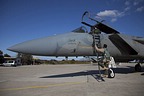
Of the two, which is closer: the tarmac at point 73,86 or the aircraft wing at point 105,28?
the tarmac at point 73,86

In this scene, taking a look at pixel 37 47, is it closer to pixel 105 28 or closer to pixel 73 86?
pixel 73 86

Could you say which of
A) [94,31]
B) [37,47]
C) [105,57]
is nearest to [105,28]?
[94,31]

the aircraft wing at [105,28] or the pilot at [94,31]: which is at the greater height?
the aircraft wing at [105,28]

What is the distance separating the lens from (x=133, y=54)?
935 cm

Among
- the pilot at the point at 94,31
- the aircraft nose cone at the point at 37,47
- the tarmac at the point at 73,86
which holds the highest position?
the pilot at the point at 94,31

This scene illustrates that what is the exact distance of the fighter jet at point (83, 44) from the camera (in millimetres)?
6559

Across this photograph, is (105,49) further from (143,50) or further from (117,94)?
(117,94)

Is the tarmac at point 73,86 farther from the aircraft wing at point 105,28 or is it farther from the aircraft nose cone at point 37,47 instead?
the aircraft wing at point 105,28

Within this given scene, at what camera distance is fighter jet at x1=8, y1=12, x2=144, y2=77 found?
6559mm

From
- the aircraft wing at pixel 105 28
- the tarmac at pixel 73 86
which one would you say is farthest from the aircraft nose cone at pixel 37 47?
the aircraft wing at pixel 105 28

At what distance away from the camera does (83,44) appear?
25.2ft

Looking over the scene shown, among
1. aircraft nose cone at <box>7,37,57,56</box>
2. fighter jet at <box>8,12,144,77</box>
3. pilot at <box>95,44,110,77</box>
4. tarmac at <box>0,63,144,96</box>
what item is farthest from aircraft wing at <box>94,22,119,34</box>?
aircraft nose cone at <box>7,37,57,56</box>

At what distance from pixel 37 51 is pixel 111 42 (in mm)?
4688

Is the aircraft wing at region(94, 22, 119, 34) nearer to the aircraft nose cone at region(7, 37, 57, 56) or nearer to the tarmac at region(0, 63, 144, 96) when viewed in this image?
the tarmac at region(0, 63, 144, 96)
